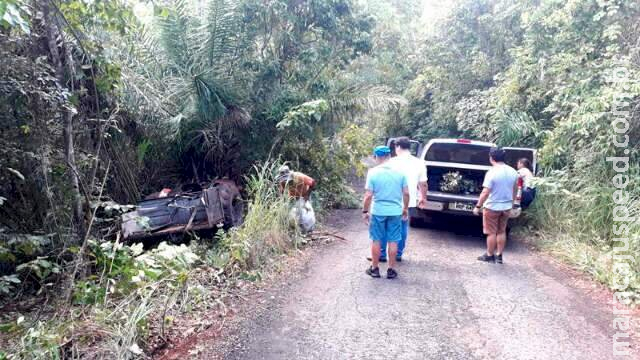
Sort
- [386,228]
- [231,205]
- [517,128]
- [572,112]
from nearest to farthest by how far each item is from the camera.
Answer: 1. [386,228]
2. [231,205]
3. [572,112]
4. [517,128]

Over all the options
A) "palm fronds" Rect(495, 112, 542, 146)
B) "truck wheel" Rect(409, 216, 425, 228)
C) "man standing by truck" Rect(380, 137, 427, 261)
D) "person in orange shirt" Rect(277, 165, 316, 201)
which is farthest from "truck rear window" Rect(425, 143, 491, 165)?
"person in orange shirt" Rect(277, 165, 316, 201)

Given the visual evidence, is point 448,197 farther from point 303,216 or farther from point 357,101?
point 357,101

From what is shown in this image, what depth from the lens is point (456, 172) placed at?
8.83 m

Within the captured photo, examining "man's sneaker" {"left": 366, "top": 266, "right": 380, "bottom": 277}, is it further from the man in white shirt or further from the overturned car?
the overturned car

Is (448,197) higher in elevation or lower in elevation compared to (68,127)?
lower

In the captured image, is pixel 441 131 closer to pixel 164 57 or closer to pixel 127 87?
pixel 164 57

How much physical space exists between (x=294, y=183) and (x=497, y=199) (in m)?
3.11

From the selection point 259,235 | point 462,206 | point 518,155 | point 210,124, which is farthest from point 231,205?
point 518,155

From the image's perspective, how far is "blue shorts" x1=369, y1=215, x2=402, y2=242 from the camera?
19.6ft

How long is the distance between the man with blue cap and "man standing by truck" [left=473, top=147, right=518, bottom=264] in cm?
135

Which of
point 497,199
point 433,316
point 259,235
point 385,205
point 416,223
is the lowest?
point 416,223

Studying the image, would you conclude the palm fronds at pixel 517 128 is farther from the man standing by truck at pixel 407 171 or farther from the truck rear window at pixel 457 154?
the man standing by truck at pixel 407 171

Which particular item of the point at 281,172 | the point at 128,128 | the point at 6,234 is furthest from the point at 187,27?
the point at 6,234

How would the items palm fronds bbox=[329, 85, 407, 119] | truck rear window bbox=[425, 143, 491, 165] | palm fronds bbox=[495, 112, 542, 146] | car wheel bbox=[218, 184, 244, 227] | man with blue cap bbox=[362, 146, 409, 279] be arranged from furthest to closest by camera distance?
palm fronds bbox=[329, 85, 407, 119] < palm fronds bbox=[495, 112, 542, 146] < truck rear window bbox=[425, 143, 491, 165] < car wheel bbox=[218, 184, 244, 227] < man with blue cap bbox=[362, 146, 409, 279]
